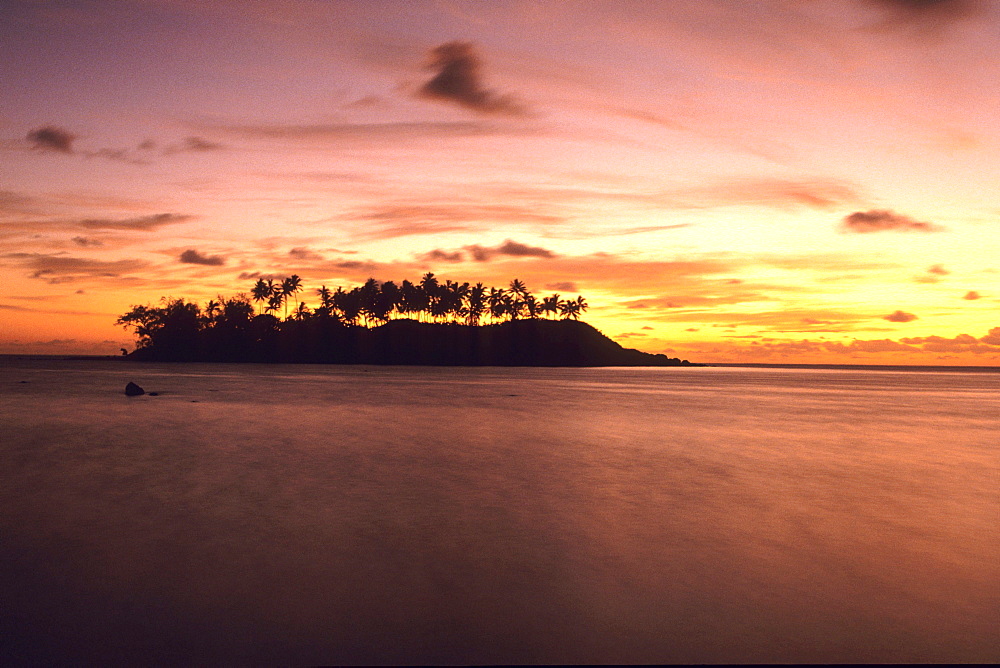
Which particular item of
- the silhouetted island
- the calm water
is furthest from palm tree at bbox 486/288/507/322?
the calm water

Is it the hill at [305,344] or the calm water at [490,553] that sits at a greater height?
the hill at [305,344]

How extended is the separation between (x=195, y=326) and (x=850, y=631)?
207339 mm

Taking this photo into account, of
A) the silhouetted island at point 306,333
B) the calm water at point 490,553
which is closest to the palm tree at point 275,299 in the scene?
the silhouetted island at point 306,333

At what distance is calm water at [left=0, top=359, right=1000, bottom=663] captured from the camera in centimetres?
677

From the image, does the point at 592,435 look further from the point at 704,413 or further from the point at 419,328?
the point at 419,328

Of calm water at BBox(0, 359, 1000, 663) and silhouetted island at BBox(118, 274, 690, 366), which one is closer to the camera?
calm water at BBox(0, 359, 1000, 663)

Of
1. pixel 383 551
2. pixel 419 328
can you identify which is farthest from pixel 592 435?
pixel 419 328

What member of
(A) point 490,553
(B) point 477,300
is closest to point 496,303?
(B) point 477,300

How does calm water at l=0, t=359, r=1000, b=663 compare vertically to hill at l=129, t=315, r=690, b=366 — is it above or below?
below

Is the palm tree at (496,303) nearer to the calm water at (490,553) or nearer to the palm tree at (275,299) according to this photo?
the palm tree at (275,299)

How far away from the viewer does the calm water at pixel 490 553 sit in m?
6.77

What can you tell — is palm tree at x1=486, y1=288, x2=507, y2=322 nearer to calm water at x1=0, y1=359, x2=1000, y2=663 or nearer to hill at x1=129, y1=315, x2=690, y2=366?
hill at x1=129, y1=315, x2=690, y2=366

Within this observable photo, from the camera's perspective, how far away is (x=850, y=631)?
7094 mm

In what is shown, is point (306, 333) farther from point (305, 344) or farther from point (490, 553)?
point (490, 553)
